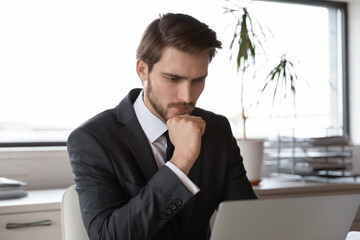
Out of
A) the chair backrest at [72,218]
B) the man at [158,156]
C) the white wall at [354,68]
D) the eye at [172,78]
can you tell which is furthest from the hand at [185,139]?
the white wall at [354,68]

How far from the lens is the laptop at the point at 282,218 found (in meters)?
0.94

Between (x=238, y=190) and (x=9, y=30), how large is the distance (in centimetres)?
168

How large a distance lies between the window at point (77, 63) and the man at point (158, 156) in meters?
1.27

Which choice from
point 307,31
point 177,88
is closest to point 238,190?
point 177,88

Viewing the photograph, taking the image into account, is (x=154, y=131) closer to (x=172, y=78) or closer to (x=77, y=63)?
(x=172, y=78)

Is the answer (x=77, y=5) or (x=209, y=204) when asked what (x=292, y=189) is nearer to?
(x=209, y=204)

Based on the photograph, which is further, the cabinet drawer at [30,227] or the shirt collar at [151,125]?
the cabinet drawer at [30,227]

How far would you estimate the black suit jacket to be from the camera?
4.48 ft

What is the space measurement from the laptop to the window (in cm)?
211

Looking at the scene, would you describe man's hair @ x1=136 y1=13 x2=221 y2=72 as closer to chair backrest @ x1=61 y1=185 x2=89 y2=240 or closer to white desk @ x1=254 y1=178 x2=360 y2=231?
chair backrest @ x1=61 y1=185 x2=89 y2=240

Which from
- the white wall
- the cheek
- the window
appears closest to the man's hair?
the cheek

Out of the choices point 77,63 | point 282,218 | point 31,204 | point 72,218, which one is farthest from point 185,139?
point 77,63

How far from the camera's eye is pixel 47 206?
217cm

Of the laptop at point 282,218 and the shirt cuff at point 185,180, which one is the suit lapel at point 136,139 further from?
the laptop at point 282,218
